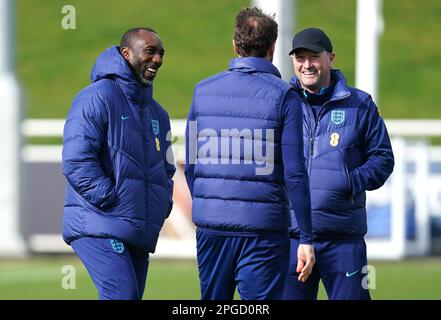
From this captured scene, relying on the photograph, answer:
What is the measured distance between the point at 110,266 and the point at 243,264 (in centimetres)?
70

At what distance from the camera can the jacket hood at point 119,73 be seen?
6.62 metres

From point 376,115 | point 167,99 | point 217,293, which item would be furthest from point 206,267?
point 167,99

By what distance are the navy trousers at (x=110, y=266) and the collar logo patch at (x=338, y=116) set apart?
53.6 inches

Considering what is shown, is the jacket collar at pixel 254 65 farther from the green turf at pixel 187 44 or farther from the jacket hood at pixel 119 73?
the green turf at pixel 187 44

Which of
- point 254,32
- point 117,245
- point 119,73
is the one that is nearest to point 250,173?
point 254,32

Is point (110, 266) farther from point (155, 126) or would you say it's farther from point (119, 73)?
point (119, 73)

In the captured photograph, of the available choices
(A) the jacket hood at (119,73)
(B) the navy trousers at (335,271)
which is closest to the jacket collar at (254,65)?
(A) the jacket hood at (119,73)

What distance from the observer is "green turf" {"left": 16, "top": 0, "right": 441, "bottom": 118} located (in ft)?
111

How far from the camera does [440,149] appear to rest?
610 inches

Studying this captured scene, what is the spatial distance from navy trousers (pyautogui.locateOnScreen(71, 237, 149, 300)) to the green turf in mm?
25673

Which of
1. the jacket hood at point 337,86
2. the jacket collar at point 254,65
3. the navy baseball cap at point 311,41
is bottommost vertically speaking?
the jacket hood at point 337,86

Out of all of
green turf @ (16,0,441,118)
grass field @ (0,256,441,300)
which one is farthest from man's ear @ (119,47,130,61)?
green turf @ (16,0,441,118)

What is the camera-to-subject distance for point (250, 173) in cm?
626
